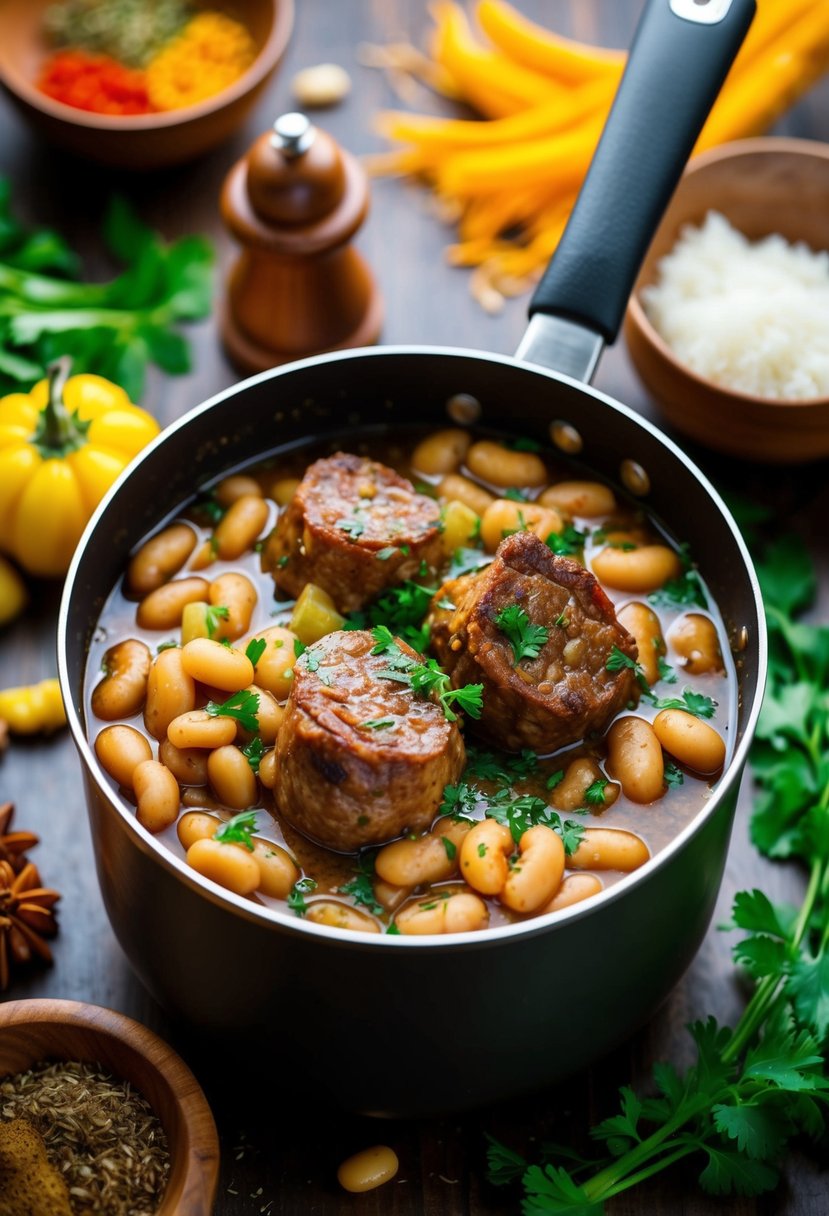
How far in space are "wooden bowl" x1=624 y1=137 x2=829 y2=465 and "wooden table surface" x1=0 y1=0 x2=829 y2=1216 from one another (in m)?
0.23

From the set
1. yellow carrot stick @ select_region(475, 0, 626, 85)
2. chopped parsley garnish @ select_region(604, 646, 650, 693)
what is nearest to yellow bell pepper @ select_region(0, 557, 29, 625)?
chopped parsley garnish @ select_region(604, 646, 650, 693)

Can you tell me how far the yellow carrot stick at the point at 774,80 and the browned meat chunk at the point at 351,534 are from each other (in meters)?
2.14

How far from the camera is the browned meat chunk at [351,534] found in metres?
3.39

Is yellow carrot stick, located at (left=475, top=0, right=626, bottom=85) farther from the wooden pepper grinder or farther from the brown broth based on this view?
the brown broth

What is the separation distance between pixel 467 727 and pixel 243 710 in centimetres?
51

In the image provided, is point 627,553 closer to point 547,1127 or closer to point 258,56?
point 547,1127

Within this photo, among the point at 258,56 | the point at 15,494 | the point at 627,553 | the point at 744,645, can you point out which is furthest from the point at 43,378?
the point at 744,645

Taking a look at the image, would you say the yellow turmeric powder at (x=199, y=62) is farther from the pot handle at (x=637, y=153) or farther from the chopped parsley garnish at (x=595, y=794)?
the chopped parsley garnish at (x=595, y=794)

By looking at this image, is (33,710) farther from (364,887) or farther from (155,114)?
(155,114)

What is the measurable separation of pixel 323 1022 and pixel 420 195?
10.6 feet

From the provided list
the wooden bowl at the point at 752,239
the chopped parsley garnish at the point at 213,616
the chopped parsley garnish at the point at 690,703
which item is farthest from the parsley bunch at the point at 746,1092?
the chopped parsley garnish at the point at 213,616

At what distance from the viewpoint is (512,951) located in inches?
106

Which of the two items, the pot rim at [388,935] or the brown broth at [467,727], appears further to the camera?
the brown broth at [467,727]

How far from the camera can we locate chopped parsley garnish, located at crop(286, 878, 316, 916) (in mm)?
2980
